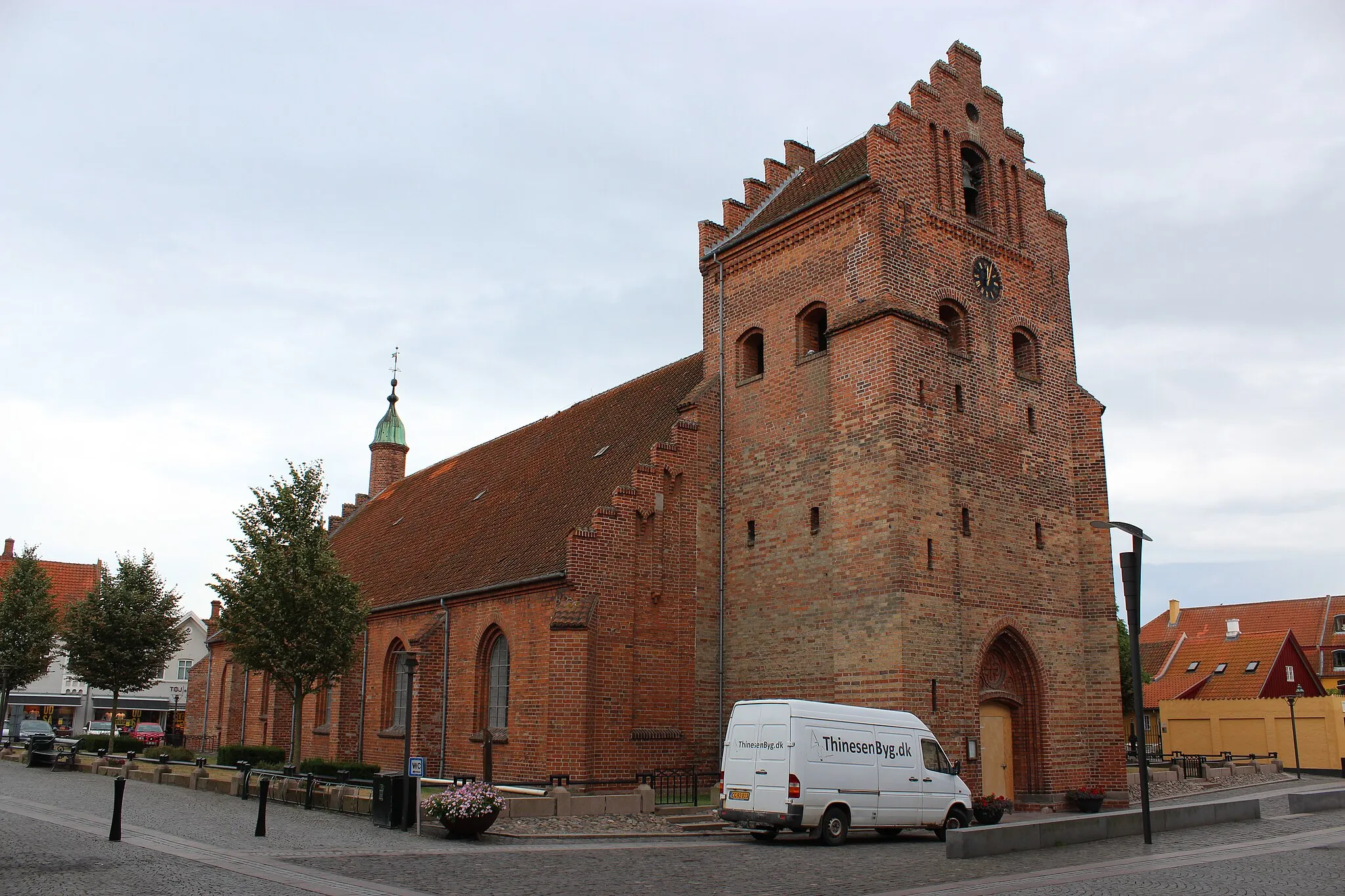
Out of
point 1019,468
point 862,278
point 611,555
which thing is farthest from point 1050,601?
point 611,555

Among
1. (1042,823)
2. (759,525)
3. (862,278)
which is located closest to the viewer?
(1042,823)

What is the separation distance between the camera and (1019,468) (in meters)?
23.8

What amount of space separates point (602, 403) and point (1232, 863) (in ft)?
72.5

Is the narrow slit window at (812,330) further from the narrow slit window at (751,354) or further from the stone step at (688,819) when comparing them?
the stone step at (688,819)

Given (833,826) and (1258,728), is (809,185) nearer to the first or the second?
(833,826)

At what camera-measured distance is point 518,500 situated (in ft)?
97.8

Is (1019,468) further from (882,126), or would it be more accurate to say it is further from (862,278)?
(882,126)

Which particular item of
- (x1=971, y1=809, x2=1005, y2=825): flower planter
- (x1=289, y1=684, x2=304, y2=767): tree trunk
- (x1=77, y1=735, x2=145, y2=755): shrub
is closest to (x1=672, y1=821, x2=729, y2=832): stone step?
(x1=971, y1=809, x2=1005, y2=825): flower planter

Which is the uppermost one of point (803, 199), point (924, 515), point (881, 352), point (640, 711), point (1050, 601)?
point (803, 199)

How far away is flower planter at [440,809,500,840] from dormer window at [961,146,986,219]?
17.8 meters

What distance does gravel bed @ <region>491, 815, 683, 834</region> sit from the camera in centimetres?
1716

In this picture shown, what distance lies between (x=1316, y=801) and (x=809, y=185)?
57.6 feet

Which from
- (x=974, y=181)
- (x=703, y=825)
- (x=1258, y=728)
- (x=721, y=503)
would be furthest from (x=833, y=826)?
(x=1258, y=728)

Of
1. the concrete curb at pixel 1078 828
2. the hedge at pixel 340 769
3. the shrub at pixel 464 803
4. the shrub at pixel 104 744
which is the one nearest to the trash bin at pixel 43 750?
Answer: the shrub at pixel 104 744
